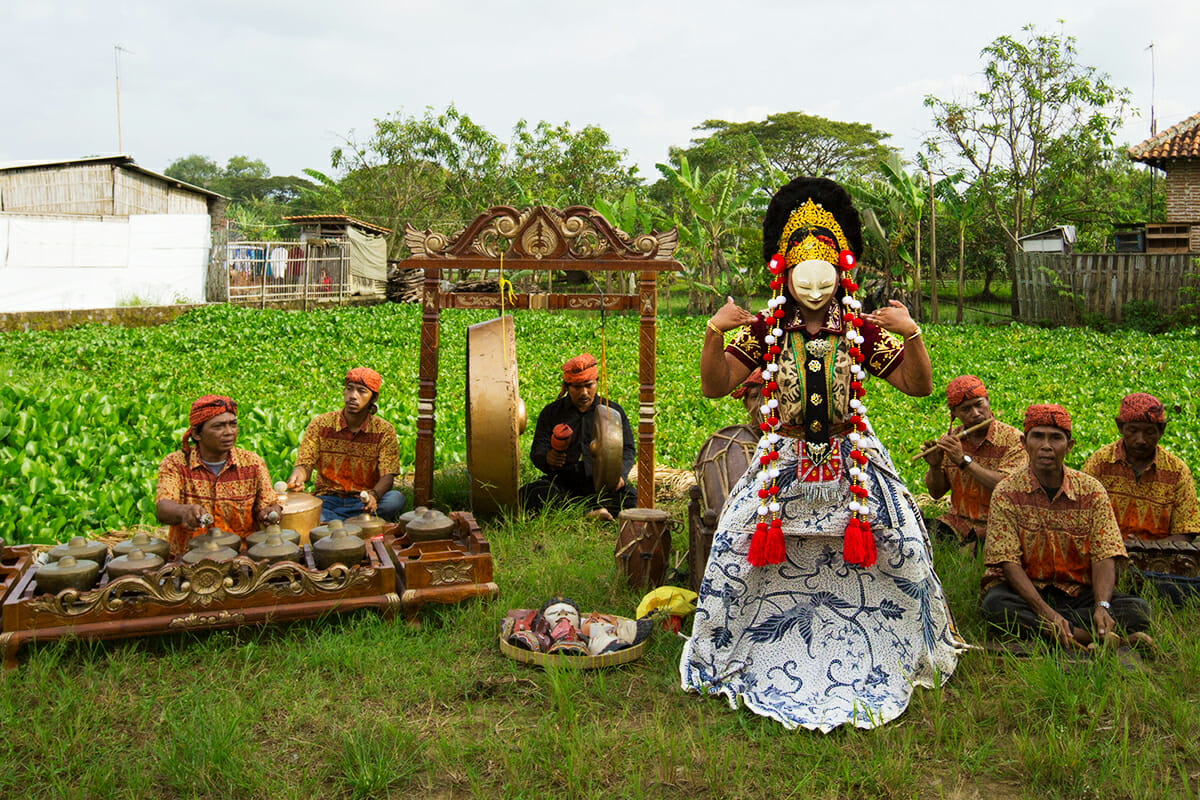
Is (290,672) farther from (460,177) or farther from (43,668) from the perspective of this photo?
(460,177)

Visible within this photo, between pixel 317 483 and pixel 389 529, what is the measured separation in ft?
3.40

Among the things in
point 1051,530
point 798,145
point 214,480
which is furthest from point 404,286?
point 1051,530

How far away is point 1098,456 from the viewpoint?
200 inches

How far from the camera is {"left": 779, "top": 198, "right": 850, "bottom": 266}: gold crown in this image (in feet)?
12.1

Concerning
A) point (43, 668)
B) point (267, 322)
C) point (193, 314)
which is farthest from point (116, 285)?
point (43, 668)

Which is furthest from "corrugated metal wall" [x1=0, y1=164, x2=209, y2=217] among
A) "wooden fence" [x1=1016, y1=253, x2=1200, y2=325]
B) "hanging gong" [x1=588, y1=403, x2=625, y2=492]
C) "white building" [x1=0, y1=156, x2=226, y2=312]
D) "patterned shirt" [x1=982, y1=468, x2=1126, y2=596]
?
"patterned shirt" [x1=982, y1=468, x2=1126, y2=596]

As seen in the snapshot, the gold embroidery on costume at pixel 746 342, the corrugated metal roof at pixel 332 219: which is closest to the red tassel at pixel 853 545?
the gold embroidery on costume at pixel 746 342

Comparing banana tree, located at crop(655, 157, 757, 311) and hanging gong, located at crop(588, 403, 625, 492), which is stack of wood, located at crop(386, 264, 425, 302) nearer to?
banana tree, located at crop(655, 157, 757, 311)

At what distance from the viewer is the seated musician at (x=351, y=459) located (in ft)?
19.6

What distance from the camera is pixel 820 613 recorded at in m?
3.91

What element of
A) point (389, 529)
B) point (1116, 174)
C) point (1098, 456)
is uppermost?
point (1116, 174)

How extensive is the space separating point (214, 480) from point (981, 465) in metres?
4.29

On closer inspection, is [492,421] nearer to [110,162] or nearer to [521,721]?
[521,721]

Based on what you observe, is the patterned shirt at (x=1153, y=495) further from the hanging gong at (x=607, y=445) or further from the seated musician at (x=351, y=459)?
the seated musician at (x=351, y=459)
